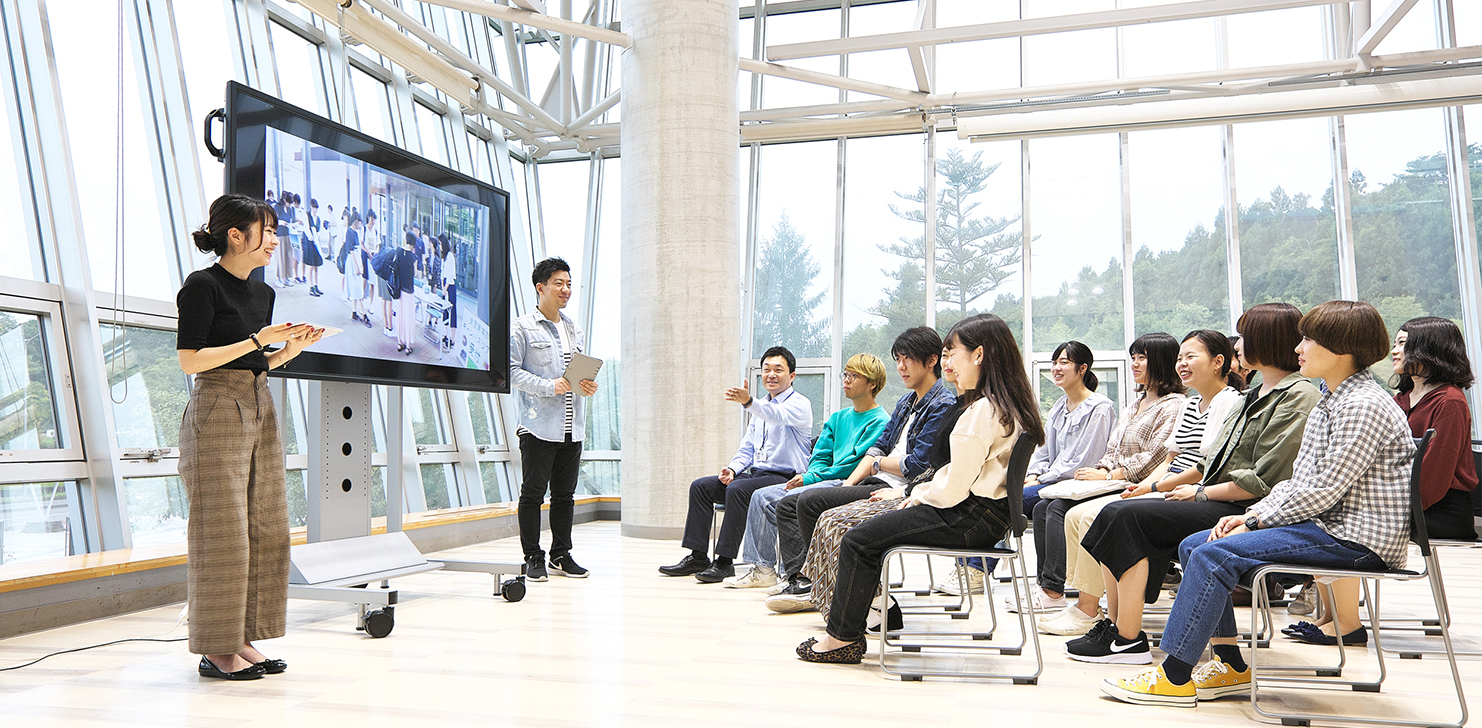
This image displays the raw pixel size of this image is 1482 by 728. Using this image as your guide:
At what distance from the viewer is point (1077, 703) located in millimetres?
2654

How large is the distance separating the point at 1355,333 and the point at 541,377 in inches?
150

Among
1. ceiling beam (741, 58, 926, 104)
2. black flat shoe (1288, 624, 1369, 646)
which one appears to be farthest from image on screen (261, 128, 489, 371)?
ceiling beam (741, 58, 926, 104)

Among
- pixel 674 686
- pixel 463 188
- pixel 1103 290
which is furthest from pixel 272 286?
pixel 1103 290

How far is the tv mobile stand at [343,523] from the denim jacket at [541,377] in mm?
878

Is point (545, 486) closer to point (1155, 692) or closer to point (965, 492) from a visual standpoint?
point (965, 492)

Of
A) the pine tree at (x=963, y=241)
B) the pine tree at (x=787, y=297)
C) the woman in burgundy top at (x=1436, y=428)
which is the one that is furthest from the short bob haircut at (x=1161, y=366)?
the pine tree at (x=787, y=297)

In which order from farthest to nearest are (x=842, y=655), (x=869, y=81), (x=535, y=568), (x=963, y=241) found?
(x=963, y=241) < (x=869, y=81) < (x=535, y=568) < (x=842, y=655)

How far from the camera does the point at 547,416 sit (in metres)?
4.95

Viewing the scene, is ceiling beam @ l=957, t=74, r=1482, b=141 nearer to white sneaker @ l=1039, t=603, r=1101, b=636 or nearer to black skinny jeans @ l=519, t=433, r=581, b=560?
black skinny jeans @ l=519, t=433, r=581, b=560

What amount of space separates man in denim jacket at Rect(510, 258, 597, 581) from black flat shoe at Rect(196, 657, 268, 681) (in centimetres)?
195

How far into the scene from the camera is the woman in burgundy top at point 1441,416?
318 cm

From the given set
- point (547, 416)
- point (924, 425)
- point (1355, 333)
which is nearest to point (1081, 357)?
point (924, 425)

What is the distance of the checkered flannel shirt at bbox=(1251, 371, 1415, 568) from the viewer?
2.46m

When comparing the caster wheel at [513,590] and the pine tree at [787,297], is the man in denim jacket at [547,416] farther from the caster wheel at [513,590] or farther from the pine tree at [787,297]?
the pine tree at [787,297]
